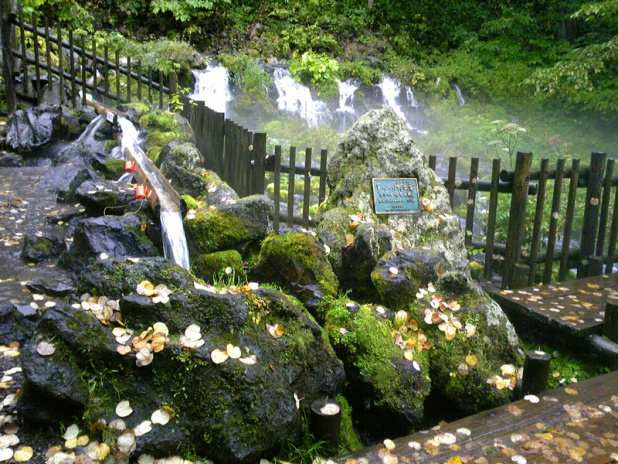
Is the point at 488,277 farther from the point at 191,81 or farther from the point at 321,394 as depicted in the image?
the point at 191,81

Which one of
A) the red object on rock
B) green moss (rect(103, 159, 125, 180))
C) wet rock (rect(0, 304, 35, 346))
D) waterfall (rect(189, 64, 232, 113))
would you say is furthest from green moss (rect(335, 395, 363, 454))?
waterfall (rect(189, 64, 232, 113))

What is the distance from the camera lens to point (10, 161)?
29.0 ft

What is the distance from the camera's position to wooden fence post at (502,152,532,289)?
5.52 metres

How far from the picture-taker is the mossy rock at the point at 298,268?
4125mm

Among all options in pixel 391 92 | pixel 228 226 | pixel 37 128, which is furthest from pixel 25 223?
pixel 391 92

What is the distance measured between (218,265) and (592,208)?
4.59 m

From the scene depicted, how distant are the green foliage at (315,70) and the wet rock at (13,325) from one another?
13194 mm

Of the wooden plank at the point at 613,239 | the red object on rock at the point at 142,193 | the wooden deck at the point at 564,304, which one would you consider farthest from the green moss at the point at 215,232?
the wooden plank at the point at 613,239

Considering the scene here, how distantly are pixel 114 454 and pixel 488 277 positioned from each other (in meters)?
4.67

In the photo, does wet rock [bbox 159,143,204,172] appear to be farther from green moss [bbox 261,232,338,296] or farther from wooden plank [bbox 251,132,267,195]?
green moss [bbox 261,232,338,296]

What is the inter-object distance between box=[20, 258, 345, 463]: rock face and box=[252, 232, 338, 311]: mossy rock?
1.09m

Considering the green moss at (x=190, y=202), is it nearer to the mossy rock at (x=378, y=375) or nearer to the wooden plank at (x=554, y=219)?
the mossy rock at (x=378, y=375)

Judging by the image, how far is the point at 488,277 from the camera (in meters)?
5.88

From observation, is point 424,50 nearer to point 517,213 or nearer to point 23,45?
point 23,45
